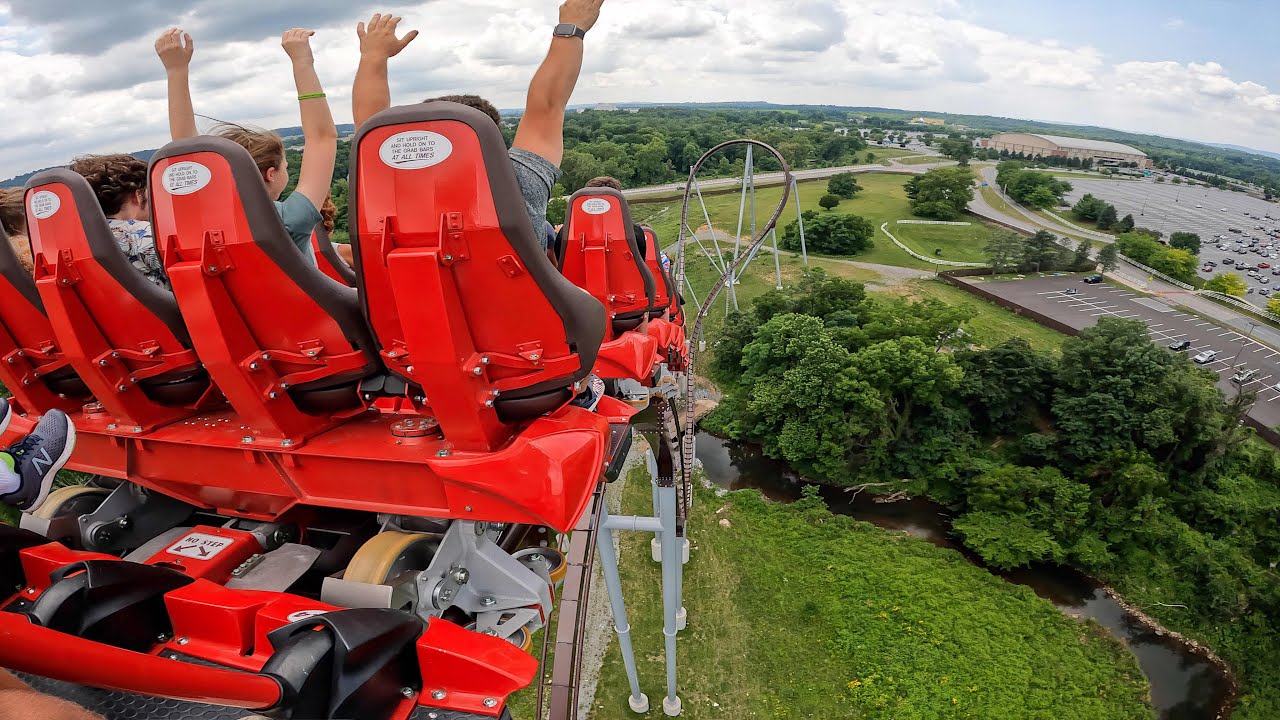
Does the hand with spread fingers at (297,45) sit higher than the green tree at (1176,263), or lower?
higher

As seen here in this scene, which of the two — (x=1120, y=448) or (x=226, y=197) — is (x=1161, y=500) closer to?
(x=1120, y=448)

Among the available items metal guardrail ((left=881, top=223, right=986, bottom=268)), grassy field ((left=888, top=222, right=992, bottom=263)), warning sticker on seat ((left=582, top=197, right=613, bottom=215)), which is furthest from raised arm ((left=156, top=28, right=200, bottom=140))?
grassy field ((left=888, top=222, right=992, bottom=263))

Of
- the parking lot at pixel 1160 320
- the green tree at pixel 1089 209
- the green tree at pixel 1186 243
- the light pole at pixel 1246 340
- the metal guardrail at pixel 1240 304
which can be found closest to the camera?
the parking lot at pixel 1160 320

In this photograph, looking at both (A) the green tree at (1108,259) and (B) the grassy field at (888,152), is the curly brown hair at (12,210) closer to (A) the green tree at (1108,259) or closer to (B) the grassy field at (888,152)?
(A) the green tree at (1108,259)

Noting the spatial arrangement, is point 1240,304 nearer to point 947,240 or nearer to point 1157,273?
point 1157,273

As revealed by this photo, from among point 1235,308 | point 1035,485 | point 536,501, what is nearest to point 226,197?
point 536,501

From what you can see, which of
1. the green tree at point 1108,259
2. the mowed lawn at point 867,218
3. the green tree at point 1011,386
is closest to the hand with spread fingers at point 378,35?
the green tree at point 1011,386

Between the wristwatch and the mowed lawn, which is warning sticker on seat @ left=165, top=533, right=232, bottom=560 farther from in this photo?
the mowed lawn

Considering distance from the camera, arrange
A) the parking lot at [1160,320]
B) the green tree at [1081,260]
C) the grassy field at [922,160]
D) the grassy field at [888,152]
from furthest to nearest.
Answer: the grassy field at [888,152] < the grassy field at [922,160] < the green tree at [1081,260] < the parking lot at [1160,320]
